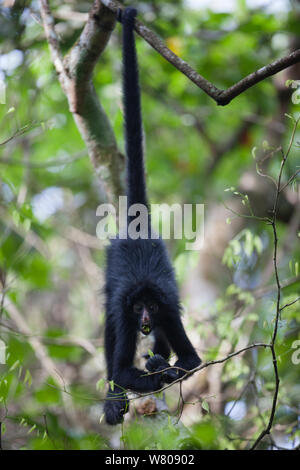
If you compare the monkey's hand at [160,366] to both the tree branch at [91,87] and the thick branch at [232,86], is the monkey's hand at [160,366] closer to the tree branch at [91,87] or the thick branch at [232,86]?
the tree branch at [91,87]

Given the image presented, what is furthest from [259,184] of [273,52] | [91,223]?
[91,223]

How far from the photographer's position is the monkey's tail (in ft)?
14.1

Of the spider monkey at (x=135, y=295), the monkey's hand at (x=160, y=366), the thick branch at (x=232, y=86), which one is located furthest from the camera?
the spider monkey at (x=135, y=295)

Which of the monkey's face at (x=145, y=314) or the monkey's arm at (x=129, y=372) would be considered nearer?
the monkey's arm at (x=129, y=372)

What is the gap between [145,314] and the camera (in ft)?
15.1

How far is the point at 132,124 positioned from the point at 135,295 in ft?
5.53

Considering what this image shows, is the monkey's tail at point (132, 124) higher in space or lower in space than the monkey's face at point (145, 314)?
higher

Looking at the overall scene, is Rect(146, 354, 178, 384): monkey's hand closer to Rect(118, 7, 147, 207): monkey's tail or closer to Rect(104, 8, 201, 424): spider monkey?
Rect(104, 8, 201, 424): spider monkey

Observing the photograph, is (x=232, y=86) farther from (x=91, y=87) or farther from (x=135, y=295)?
(x=135, y=295)

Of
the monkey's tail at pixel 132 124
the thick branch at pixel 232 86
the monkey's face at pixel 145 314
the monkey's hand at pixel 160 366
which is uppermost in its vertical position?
the monkey's tail at pixel 132 124

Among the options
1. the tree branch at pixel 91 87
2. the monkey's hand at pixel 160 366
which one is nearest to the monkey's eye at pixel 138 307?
the monkey's hand at pixel 160 366

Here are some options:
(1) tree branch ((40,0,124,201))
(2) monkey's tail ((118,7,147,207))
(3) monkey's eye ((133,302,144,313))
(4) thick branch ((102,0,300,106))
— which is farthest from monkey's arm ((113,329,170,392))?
(4) thick branch ((102,0,300,106))

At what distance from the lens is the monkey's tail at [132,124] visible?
429 cm

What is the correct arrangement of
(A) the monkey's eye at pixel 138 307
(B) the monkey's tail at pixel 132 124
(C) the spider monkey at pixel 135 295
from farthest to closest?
(A) the monkey's eye at pixel 138 307 < (C) the spider monkey at pixel 135 295 < (B) the monkey's tail at pixel 132 124
